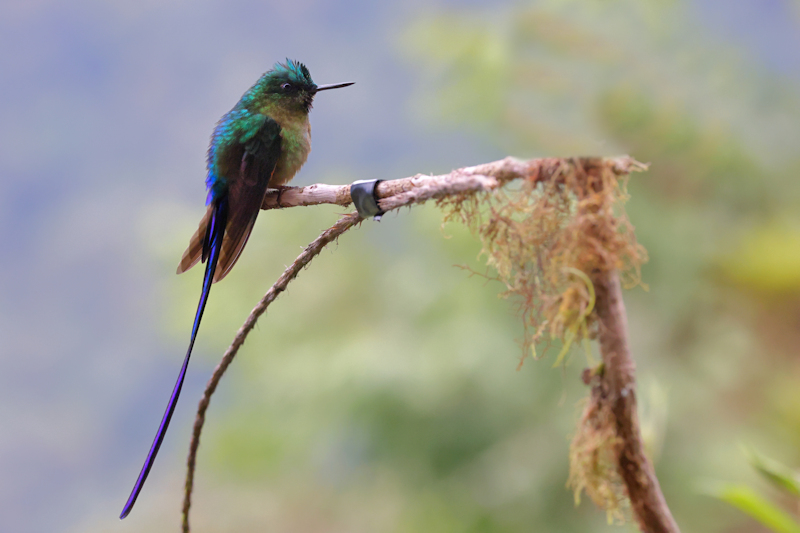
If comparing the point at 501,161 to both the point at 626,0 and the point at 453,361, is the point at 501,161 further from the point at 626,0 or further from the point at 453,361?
the point at 453,361

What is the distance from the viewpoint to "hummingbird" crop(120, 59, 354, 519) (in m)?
0.85

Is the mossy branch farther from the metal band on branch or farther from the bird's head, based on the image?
the bird's head

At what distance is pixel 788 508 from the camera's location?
3.09m

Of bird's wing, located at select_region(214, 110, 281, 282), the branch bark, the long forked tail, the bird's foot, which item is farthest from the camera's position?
the bird's foot

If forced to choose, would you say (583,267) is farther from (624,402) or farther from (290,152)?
(290,152)

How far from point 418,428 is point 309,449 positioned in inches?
25.5

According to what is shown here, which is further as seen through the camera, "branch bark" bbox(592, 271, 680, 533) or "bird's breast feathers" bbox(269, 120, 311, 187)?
"bird's breast feathers" bbox(269, 120, 311, 187)

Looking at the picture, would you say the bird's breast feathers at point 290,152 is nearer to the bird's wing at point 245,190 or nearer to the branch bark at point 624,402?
the bird's wing at point 245,190

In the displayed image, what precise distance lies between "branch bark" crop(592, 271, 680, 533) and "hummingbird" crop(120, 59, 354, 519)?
46cm

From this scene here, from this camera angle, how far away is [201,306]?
0.73m

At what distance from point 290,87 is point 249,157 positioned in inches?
6.0

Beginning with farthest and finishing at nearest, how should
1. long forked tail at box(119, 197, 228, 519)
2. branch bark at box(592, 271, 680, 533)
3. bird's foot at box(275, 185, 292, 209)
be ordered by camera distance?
bird's foot at box(275, 185, 292, 209) → long forked tail at box(119, 197, 228, 519) → branch bark at box(592, 271, 680, 533)

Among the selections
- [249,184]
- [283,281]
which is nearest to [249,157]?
[249,184]

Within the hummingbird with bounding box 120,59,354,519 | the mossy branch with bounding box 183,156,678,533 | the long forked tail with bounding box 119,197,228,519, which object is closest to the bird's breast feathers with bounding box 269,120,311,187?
the hummingbird with bounding box 120,59,354,519
